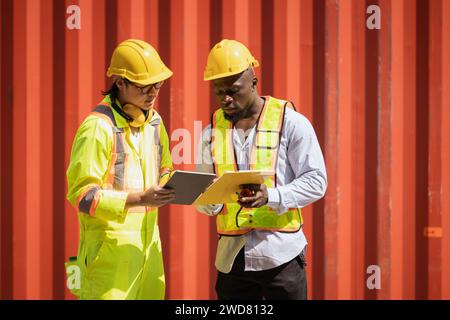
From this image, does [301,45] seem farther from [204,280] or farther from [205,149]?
[204,280]

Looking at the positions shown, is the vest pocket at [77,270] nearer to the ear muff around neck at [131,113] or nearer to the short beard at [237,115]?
the ear muff around neck at [131,113]

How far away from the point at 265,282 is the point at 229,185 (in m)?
0.51

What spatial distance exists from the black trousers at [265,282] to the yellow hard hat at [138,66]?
0.89 meters

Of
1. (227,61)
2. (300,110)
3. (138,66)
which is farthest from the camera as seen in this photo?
(300,110)

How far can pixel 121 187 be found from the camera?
3.00m

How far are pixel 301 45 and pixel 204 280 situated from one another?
5.28 ft

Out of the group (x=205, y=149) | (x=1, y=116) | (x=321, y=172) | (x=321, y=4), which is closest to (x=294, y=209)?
(x=321, y=172)

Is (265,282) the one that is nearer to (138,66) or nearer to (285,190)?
(285,190)

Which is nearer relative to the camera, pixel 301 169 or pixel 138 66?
pixel 138 66

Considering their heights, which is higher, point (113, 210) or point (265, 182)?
point (265, 182)

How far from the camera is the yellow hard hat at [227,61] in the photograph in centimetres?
308

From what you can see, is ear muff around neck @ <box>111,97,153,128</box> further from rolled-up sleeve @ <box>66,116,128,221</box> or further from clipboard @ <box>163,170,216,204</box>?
clipboard @ <box>163,170,216,204</box>

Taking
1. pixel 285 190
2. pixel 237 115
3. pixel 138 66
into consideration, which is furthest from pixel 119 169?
pixel 285 190

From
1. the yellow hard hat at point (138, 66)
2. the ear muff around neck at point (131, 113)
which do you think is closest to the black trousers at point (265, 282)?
the ear muff around neck at point (131, 113)
